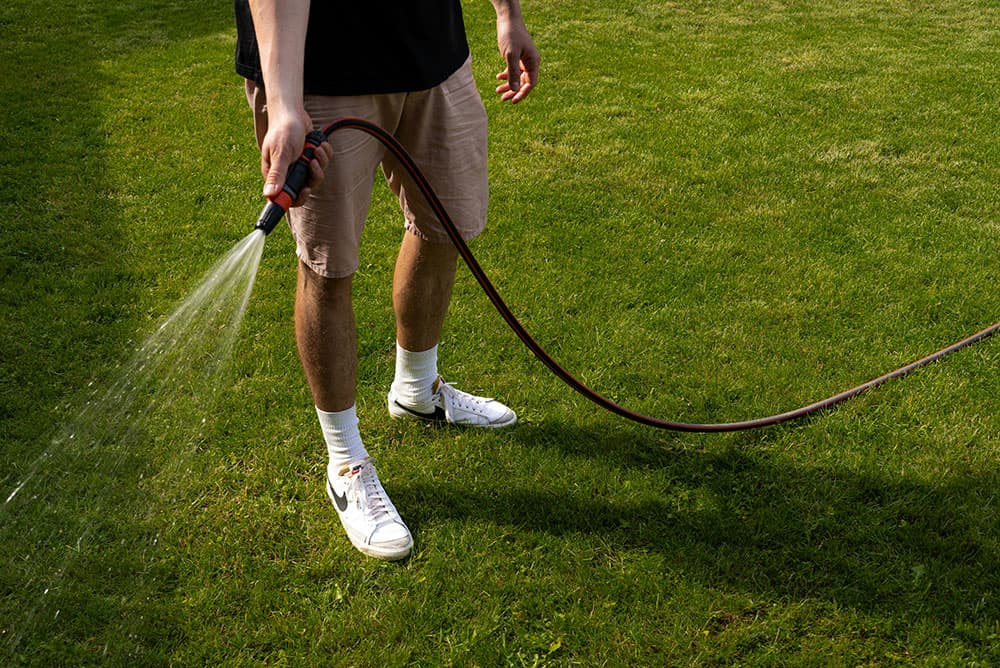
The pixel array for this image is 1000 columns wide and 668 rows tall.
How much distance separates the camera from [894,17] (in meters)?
7.10

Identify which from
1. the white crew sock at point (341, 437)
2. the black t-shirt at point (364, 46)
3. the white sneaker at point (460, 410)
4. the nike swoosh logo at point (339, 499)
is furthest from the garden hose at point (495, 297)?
the nike swoosh logo at point (339, 499)

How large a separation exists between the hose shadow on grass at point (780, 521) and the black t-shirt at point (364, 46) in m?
1.19

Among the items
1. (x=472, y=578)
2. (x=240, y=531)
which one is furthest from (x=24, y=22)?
(x=472, y=578)

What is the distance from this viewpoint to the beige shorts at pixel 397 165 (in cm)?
216

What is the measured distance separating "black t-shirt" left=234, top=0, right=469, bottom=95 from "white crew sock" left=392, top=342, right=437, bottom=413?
91cm

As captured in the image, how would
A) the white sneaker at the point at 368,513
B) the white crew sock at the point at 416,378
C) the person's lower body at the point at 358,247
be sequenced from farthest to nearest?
1. the white crew sock at the point at 416,378
2. the white sneaker at the point at 368,513
3. the person's lower body at the point at 358,247

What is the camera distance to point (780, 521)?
102 inches

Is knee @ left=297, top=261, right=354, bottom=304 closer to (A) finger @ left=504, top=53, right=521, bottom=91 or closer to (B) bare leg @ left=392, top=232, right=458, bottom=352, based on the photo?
(B) bare leg @ left=392, top=232, right=458, bottom=352

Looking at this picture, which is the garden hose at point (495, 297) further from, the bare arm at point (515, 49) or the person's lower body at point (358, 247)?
the bare arm at point (515, 49)

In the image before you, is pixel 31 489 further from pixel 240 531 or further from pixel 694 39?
pixel 694 39

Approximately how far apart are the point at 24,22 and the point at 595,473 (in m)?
6.16

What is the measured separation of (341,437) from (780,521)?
4.13ft

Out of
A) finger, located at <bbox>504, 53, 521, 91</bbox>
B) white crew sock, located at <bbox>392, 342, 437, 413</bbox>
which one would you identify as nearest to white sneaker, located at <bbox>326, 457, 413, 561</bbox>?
white crew sock, located at <bbox>392, 342, 437, 413</bbox>

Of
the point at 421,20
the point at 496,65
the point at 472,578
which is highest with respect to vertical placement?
the point at 421,20
